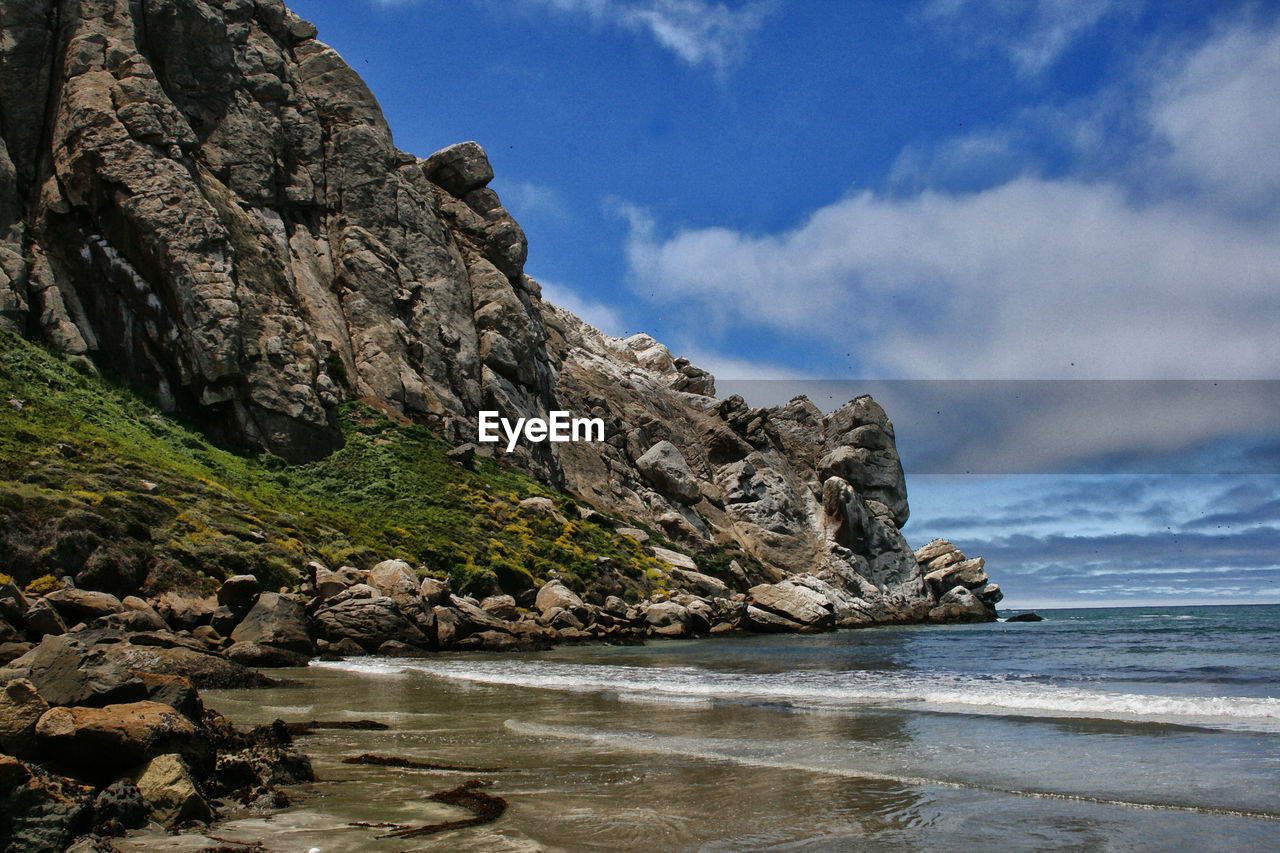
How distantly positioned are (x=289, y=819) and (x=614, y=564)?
40.2 meters

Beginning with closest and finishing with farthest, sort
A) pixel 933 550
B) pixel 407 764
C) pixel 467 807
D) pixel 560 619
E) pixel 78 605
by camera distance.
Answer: pixel 467 807 → pixel 407 764 → pixel 78 605 → pixel 560 619 → pixel 933 550

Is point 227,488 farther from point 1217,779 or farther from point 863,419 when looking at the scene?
point 863,419

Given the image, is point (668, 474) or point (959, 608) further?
point (959, 608)

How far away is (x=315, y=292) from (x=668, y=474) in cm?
3231

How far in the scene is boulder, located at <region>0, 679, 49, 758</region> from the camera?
5.97m

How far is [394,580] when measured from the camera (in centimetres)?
2827

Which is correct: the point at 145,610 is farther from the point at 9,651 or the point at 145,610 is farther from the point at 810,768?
the point at 810,768

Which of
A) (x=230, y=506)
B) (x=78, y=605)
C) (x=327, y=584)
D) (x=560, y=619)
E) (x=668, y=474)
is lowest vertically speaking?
(x=560, y=619)

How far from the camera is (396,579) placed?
28328 mm

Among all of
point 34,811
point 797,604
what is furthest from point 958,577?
point 34,811

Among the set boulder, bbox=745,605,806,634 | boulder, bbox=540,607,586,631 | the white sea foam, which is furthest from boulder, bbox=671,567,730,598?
the white sea foam

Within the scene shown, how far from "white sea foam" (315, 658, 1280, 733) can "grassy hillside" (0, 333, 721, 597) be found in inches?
284

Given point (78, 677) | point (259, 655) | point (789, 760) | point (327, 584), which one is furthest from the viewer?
A: point (327, 584)

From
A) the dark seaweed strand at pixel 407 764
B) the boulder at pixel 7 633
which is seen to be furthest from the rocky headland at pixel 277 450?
the dark seaweed strand at pixel 407 764
